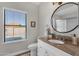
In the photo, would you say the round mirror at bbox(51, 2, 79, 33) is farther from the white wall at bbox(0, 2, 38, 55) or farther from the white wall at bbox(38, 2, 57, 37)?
the white wall at bbox(0, 2, 38, 55)

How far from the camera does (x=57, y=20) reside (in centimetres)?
178

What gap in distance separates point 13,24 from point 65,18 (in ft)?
2.72

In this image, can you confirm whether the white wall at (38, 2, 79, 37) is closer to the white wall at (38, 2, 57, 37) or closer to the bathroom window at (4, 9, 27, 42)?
the white wall at (38, 2, 57, 37)

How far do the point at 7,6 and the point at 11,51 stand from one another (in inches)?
24.7

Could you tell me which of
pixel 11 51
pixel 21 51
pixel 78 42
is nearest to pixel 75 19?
pixel 78 42

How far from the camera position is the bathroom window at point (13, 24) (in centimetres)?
134

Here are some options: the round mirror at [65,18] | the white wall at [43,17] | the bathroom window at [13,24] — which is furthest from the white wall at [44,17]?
the bathroom window at [13,24]

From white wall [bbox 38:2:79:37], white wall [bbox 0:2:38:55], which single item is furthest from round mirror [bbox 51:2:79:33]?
white wall [bbox 0:2:38:55]

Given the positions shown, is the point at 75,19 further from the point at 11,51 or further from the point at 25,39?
the point at 11,51

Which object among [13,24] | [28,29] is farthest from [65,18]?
[13,24]

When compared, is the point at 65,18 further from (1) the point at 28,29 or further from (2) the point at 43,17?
(1) the point at 28,29

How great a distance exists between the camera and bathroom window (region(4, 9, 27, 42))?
4.41ft

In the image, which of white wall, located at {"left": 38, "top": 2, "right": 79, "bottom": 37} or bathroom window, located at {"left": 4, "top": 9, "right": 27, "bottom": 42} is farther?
white wall, located at {"left": 38, "top": 2, "right": 79, "bottom": 37}

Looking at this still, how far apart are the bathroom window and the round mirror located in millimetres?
613
